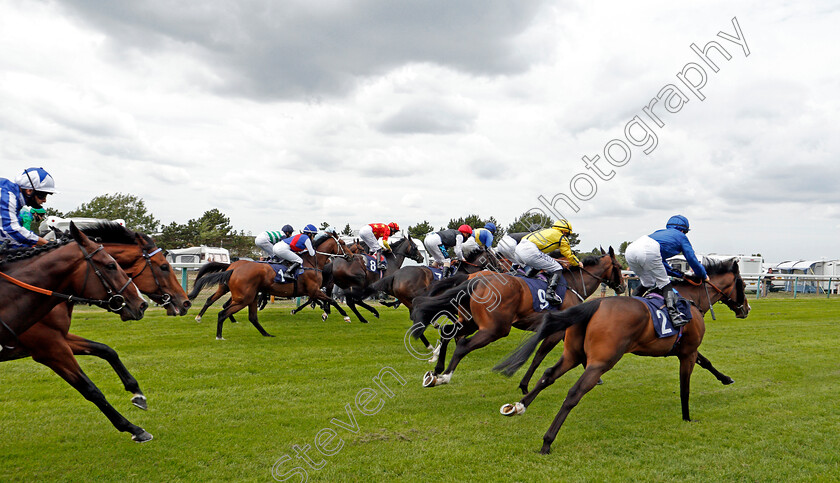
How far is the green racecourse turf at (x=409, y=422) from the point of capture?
366 centimetres

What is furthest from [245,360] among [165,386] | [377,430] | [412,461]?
[412,461]

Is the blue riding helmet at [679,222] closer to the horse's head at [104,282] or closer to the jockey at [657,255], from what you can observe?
the jockey at [657,255]

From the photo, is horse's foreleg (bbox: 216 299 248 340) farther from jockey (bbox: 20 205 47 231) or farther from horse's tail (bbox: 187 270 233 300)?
→ jockey (bbox: 20 205 47 231)

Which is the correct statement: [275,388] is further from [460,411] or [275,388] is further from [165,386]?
[460,411]

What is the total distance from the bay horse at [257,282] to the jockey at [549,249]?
17.2ft

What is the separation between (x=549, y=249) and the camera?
6746 millimetres

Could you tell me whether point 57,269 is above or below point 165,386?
above

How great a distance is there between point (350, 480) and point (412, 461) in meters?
0.51

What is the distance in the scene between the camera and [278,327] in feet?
35.6

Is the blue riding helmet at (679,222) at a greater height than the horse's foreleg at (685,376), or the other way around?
the blue riding helmet at (679,222)

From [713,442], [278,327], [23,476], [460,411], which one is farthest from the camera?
[278,327]

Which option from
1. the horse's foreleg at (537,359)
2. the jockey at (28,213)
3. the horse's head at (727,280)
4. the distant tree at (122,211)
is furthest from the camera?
the distant tree at (122,211)

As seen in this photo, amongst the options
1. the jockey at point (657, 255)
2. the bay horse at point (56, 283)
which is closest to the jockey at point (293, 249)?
the bay horse at point (56, 283)

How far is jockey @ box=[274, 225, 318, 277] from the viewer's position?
34.3 feet
